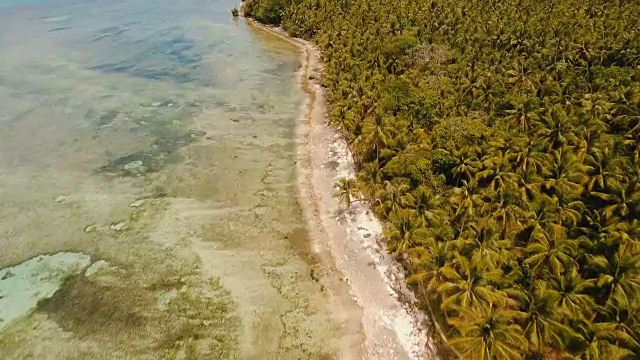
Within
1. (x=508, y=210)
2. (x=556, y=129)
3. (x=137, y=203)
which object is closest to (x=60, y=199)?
(x=137, y=203)

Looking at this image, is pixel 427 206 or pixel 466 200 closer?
pixel 466 200

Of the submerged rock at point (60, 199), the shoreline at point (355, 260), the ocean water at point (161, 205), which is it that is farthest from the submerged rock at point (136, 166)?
the shoreline at point (355, 260)

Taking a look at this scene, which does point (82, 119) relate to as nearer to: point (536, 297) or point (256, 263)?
point (256, 263)

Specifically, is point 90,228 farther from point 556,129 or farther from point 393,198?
point 556,129

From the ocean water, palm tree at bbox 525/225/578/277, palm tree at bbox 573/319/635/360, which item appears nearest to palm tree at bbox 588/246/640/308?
palm tree at bbox 525/225/578/277

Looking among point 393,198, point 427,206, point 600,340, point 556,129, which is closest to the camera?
point 600,340

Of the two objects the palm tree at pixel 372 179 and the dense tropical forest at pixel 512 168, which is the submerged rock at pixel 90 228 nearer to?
the dense tropical forest at pixel 512 168
